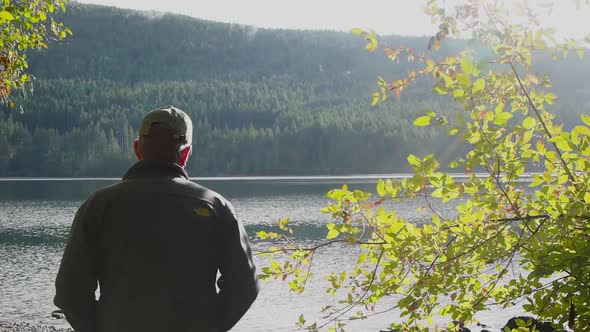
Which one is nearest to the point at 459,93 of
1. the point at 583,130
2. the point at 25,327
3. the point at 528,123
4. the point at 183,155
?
the point at 528,123

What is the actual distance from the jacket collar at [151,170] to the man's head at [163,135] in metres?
0.04

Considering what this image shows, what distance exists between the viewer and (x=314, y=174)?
146250mm

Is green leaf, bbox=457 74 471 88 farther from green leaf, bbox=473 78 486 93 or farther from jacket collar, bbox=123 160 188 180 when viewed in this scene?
jacket collar, bbox=123 160 188 180

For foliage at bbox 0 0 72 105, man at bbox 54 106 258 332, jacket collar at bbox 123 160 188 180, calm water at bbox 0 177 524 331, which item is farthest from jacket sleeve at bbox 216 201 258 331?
calm water at bbox 0 177 524 331

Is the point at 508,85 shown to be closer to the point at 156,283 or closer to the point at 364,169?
the point at 156,283

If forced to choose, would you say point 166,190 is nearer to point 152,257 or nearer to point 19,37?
point 152,257

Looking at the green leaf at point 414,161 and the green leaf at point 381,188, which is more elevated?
the green leaf at point 414,161

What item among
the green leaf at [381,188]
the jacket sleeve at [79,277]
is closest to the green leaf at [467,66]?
the green leaf at [381,188]

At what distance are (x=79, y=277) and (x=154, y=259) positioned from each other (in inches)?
13.4

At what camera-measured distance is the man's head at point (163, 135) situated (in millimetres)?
3107

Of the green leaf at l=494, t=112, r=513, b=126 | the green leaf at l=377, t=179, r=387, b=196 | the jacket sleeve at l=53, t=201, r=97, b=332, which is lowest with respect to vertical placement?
the jacket sleeve at l=53, t=201, r=97, b=332

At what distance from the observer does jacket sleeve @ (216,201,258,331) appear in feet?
9.91

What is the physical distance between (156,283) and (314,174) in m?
143

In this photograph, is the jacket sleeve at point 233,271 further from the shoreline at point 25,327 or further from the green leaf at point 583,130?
the shoreline at point 25,327
